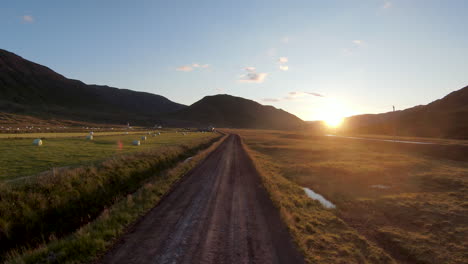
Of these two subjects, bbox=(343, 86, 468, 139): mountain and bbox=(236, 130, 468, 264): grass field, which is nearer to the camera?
bbox=(236, 130, 468, 264): grass field

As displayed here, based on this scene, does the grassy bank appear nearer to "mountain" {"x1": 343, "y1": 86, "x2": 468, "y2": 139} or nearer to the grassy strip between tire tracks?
the grassy strip between tire tracks

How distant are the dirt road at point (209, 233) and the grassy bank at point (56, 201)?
3871 mm

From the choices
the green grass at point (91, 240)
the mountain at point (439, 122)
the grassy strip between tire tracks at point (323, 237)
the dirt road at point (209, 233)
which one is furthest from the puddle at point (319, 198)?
the mountain at point (439, 122)

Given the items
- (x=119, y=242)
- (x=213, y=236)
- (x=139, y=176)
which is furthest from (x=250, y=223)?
(x=139, y=176)

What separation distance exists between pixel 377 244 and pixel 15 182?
733 inches

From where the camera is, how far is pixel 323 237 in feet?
34.3

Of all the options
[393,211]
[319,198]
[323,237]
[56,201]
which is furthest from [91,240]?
[393,211]

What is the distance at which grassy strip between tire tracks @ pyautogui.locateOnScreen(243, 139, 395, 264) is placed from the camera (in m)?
8.91

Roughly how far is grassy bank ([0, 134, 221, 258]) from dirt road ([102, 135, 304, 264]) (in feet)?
12.7

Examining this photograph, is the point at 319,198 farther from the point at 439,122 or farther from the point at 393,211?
the point at 439,122

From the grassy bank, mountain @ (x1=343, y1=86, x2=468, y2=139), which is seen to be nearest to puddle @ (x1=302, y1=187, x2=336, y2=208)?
the grassy bank

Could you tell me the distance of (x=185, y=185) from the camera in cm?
1803

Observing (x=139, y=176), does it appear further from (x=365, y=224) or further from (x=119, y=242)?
(x=365, y=224)

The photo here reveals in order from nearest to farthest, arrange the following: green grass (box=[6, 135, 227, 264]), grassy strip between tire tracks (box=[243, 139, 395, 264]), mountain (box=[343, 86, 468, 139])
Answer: green grass (box=[6, 135, 227, 264]) < grassy strip between tire tracks (box=[243, 139, 395, 264]) < mountain (box=[343, 86, 468, 139])
